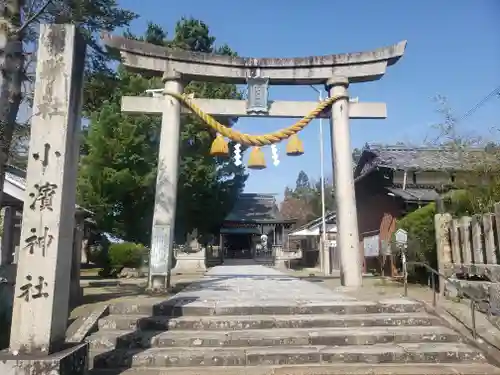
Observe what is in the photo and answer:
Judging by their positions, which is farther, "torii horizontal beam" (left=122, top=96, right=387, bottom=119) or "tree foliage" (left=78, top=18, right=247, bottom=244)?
"tree foliage" (left=78, top=18, right=247, bottom=244)

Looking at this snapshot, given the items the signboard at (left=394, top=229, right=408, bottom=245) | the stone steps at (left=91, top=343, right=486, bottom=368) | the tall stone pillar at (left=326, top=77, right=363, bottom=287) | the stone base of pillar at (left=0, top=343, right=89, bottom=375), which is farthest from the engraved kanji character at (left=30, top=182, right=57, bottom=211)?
the signboard at (left=394, top=229, right=408, bottom=245)

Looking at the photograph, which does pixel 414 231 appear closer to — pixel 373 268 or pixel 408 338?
pixel 408 338

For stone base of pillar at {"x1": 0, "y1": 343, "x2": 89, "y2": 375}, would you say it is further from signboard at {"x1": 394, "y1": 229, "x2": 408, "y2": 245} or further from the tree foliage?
the tree foliage

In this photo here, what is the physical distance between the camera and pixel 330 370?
526cm

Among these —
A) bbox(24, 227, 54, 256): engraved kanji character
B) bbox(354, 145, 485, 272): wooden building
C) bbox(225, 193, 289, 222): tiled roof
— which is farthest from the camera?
bbox(225, 193, 289, 222): tiled roof

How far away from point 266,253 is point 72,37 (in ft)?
134

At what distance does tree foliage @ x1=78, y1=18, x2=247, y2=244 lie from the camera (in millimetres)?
21516

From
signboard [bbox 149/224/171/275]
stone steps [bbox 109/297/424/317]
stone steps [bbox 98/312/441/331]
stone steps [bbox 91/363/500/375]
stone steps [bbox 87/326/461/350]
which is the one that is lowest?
stone steps [bbox 91/363/500/375]

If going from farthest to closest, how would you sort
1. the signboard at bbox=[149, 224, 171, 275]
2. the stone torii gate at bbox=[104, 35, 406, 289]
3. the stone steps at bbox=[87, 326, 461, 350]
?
the stone torii gate at bbox=[104, 35, 406, 289] → the signboard at bbox=[149, 224, 171, 275] → the stone steps at bbox=[87, 326, 461, 350]

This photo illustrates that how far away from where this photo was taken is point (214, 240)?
133 feet

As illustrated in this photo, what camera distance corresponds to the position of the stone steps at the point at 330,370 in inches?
203

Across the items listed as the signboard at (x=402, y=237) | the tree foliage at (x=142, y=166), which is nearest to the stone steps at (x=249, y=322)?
the signboard at (x=402, y=237)

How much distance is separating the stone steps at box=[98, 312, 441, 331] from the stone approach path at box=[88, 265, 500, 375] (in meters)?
0.02

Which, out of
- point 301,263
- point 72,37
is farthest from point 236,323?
point 301,263
